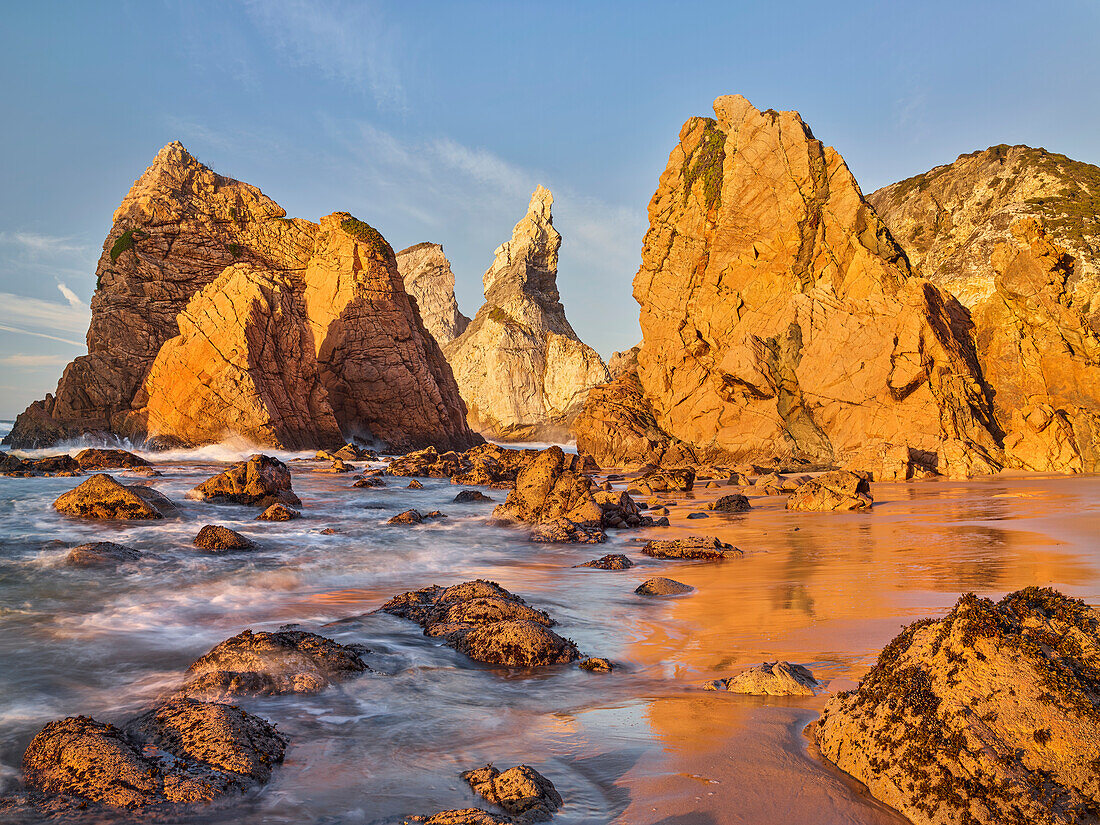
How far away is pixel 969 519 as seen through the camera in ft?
37.2

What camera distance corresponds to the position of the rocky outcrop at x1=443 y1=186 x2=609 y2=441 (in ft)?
234

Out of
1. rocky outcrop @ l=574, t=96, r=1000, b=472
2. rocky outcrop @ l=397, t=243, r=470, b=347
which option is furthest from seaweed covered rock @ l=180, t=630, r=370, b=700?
rocky outcrop @ l=397, t=243, r=470, b=347

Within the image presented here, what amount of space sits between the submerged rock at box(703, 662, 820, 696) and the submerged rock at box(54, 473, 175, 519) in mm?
11157

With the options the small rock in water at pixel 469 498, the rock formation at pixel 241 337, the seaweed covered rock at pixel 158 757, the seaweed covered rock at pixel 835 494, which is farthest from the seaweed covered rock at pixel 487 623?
the rock formation at pixel 241 337

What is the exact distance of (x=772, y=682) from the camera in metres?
3.93

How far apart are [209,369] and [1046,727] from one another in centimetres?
3204

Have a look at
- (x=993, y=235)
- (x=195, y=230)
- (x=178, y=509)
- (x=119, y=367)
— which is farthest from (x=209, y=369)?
(x=993, y=235)

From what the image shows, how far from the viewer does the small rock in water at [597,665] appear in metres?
4.67

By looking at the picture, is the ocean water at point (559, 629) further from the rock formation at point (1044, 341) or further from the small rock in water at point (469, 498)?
the rock formation at point (1044, 341)

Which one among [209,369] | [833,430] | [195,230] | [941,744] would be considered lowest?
[941,744]

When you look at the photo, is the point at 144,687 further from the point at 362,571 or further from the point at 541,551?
the point at 541,551

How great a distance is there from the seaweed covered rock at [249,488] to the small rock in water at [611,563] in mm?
8576

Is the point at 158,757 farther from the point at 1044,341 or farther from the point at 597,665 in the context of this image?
the point at 1044,341

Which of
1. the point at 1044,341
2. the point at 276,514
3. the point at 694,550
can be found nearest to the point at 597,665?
the point at 694,550
